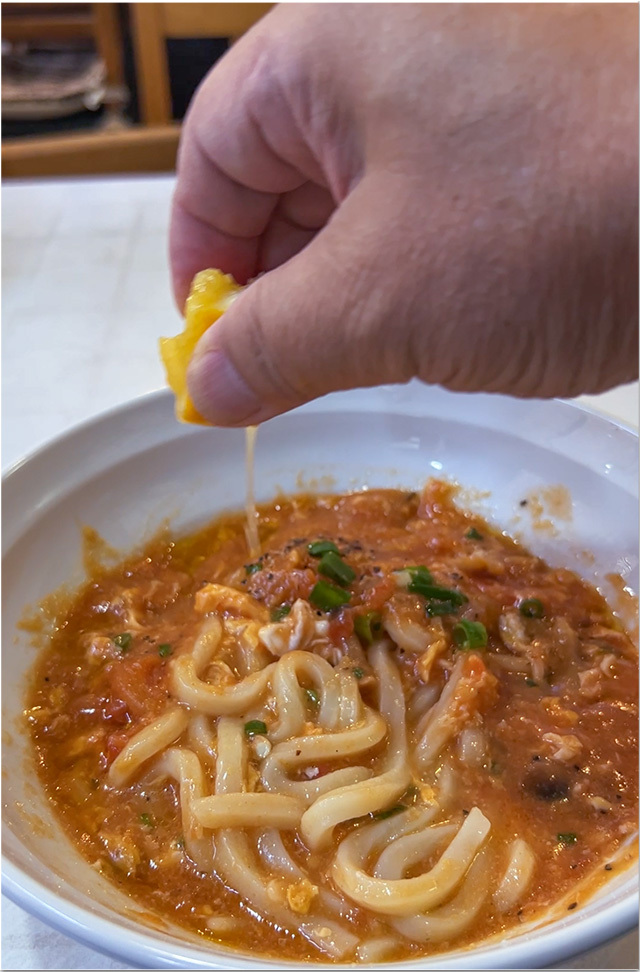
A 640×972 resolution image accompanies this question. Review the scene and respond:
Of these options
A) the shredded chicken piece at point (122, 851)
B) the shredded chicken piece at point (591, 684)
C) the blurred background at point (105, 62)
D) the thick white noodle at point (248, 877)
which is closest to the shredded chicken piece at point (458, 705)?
the shredded chicken piece at point (591, 684)

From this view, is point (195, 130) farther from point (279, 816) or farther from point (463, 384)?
point (279, 816)

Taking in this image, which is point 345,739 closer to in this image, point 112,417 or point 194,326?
point 194,326

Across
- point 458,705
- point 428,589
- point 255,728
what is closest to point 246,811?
point 255,728

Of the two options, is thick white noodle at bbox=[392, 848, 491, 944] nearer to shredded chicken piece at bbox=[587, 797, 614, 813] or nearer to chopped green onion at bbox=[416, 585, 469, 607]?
shredded chicken piece at bbox=[587, 797, 614, 813]

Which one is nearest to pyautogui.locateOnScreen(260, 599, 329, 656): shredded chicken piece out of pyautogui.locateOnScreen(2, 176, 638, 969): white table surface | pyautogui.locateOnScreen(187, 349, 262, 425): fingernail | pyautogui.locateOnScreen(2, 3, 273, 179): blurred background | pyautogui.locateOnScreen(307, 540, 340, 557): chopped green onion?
pyautogui.locateOnScreen(307, 540, 340, 557): chopped green onion

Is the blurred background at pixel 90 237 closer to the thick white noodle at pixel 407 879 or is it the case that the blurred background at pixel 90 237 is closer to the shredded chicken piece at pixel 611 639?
the thick white noodle at pixel 407 879

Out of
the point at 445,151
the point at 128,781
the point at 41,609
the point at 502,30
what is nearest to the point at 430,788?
the point at 128,781
